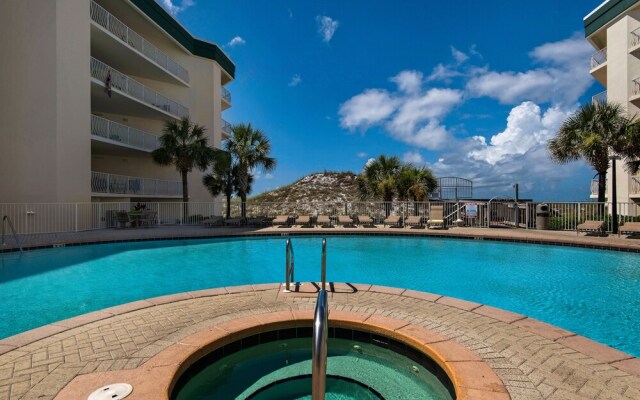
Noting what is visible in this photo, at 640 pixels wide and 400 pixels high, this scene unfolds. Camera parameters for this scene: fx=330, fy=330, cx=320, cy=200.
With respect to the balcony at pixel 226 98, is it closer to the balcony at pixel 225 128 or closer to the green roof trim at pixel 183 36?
the green roof trim at pixel 183 36

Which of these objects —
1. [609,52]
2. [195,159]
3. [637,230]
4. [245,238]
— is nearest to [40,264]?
[245,238]

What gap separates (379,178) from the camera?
19.3m

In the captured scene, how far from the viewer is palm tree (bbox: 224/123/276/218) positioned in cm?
1766

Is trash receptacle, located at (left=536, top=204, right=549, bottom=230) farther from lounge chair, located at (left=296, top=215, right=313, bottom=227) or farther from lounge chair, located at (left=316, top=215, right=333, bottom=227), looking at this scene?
lounge chair, located at (left=296, top=215, right=313, bottom=227)

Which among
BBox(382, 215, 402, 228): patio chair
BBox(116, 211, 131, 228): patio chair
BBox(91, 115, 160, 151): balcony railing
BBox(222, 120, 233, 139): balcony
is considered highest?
BBox(222, 120, 233, 139): balcony

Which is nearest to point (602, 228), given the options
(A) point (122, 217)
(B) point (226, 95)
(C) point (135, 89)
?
(A) point (122, 217)

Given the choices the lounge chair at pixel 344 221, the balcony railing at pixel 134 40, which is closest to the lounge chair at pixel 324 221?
the lounge chair at pixel 344 221

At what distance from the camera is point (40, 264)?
806 centimetres

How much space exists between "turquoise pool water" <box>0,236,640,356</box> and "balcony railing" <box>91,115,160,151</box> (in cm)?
750

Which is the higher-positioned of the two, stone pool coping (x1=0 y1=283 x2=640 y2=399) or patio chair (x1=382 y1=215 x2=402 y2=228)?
patio chair (x1=382 y1=215 x2=402 y2=228)

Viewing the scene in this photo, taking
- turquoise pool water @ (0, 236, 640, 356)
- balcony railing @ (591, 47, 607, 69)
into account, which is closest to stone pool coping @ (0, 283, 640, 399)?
turquoise pool water @ (0, 236, 640, 356)

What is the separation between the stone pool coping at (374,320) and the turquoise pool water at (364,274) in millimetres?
1024

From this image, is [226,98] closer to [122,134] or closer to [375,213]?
[122,134]

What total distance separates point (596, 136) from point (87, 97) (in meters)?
21.0
